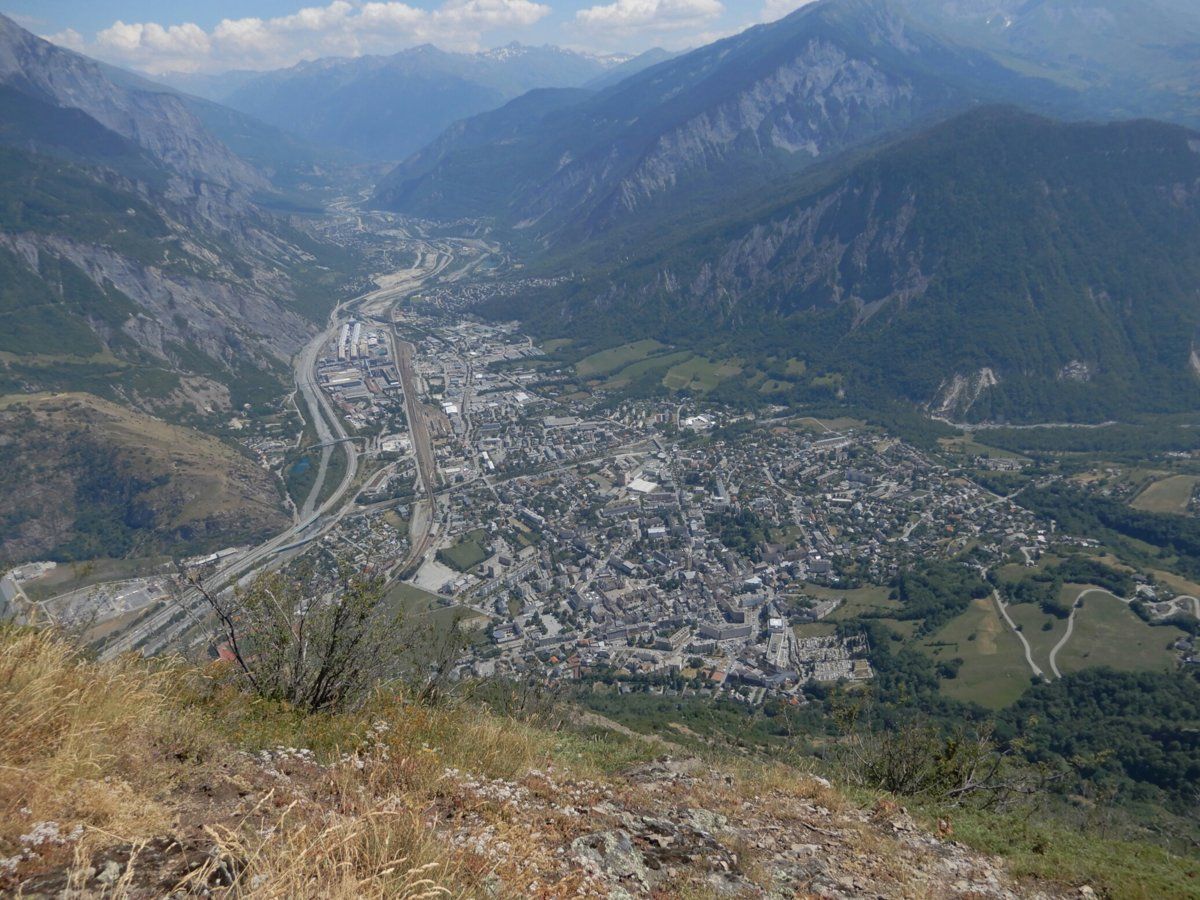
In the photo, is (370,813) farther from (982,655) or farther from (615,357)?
(615,357)

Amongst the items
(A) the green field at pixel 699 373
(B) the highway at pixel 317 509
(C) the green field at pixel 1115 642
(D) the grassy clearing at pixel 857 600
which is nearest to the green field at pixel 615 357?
(A) the green field at pixel 699 373

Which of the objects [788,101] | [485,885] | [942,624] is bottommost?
[942,624]

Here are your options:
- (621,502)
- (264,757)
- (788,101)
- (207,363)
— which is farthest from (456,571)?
(788,101)

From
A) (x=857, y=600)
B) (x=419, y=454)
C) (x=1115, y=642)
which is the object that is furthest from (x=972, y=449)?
(x=419, y=454)

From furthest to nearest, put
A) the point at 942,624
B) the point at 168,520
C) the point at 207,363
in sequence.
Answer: the point at 207,363
the point at 168,520
the point at 942,624

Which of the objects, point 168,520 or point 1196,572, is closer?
point 1196,572

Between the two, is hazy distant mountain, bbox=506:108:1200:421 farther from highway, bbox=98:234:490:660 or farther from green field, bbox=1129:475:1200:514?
highway, bbox=98:234:490:660

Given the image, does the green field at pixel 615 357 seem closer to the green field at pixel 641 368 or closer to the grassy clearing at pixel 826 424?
the green field at pixel 641 368

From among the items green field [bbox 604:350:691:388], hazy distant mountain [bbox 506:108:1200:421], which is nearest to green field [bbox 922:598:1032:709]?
hazy distant mountain [bbox 506:108:1200:421]

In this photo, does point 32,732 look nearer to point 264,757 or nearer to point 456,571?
point 264,757
